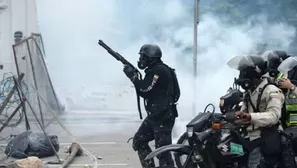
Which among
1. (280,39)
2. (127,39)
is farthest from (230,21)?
(127,39)

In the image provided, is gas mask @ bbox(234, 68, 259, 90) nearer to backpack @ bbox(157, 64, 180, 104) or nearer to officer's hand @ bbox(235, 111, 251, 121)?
officer's hand @ bbox(235, 111, 251, 121)

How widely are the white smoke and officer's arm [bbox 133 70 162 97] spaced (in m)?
8.29

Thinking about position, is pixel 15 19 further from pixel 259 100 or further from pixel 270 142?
pixel 270 142

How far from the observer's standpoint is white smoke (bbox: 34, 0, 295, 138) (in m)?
14.3

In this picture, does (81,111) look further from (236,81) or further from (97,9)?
(236,81)

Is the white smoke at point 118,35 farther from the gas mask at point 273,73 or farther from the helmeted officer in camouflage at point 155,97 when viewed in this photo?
the gas mask at point 273,73

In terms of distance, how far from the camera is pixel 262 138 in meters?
4.62

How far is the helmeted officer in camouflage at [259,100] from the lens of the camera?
4507 millimetres

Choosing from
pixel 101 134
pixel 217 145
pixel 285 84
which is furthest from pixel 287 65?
pixel 101 134

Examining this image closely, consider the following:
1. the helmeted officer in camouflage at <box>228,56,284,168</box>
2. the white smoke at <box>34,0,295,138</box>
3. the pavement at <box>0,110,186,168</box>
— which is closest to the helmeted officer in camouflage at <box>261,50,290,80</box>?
the helmeted officer in camouflage at <box>228,56,284,168</box>

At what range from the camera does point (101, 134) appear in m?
11.0

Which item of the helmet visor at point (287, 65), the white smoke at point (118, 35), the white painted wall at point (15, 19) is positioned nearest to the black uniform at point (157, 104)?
the helmet visor at point (287, 65)

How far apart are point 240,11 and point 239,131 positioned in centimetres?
1047

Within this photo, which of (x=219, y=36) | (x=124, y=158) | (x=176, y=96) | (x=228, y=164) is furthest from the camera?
(x=219, y=36)
